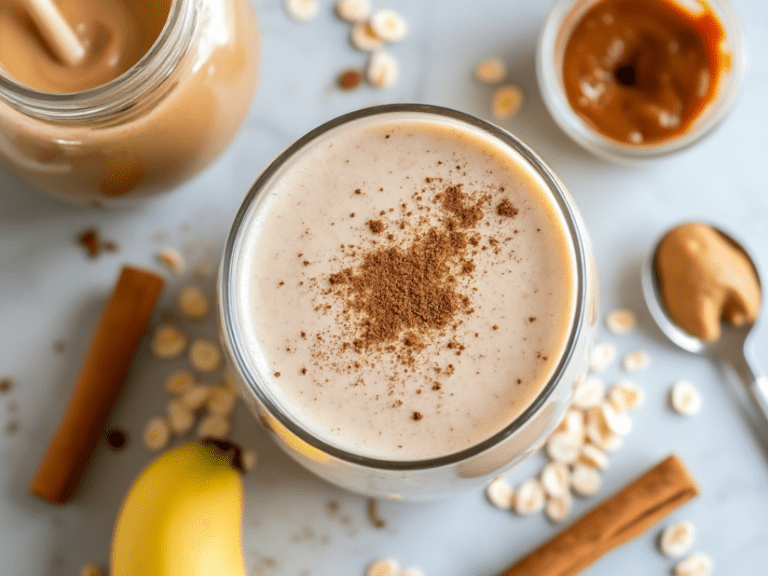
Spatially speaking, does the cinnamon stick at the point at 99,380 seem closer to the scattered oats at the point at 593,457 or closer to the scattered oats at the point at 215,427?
the scattered oats at the point at 215,427

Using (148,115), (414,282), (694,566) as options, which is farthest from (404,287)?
(694,566)

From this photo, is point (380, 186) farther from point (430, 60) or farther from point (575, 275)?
point (430, 60)

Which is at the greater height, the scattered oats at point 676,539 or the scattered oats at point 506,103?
the scattered oats at point 506,103

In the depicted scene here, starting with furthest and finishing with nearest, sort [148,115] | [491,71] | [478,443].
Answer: [491,71], [148,115], [478,443]

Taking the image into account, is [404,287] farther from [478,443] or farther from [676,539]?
[676,539]

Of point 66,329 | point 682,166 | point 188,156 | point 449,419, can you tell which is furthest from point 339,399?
point 682,166

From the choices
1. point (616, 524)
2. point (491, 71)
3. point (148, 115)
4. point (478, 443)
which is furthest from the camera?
point (491, 71)

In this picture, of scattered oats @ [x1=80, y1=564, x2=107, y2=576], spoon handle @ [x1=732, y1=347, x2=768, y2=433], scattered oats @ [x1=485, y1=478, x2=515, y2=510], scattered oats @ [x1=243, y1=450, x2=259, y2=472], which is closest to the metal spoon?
spoon handle @ [x1=732, y1=347, x2=768, y2=433]

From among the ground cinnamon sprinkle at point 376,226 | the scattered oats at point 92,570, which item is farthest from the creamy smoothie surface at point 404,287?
the scattered oats at point 92,570
